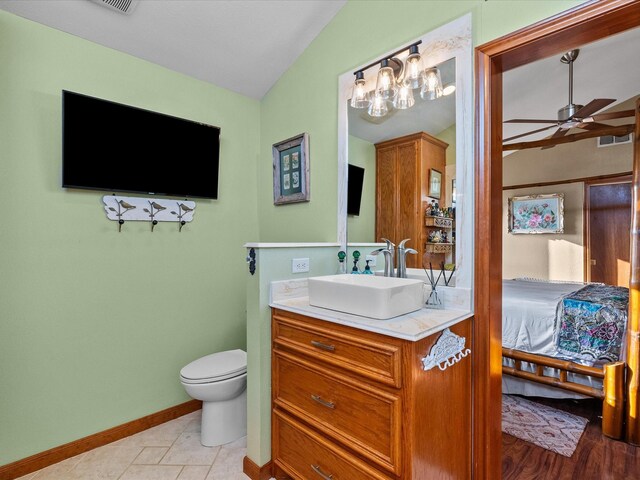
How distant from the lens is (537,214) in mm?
5098

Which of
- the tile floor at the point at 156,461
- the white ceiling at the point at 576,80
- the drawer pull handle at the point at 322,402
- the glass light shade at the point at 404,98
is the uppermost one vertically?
the white ceiling at the point at 576,80

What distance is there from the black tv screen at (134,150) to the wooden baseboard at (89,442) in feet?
5.18

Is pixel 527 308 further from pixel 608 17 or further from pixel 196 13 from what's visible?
pixel 196 13

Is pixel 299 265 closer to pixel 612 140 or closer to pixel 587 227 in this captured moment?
pixel 587 227

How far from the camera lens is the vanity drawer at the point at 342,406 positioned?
1165mm

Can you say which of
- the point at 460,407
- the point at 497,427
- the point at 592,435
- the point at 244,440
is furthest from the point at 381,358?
the point at 592,435

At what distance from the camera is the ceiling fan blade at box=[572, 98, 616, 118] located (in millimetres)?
2739

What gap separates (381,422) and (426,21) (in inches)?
76.3

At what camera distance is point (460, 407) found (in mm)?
1387

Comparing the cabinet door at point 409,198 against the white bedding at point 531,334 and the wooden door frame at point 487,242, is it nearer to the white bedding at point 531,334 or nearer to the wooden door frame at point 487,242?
the wooden door frame at point 487,242

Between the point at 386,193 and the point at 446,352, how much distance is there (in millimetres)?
1008

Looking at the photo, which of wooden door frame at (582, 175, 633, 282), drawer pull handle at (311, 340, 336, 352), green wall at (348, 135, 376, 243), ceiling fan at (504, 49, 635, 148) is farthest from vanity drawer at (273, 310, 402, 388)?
wooden door frame at (582, 175, 633, 282)

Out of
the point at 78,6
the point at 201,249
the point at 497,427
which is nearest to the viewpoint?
the point at 497,427

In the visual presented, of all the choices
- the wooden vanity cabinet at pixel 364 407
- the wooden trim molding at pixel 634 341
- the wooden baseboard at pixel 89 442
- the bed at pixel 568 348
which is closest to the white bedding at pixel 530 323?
the bed at pixel 568 348
